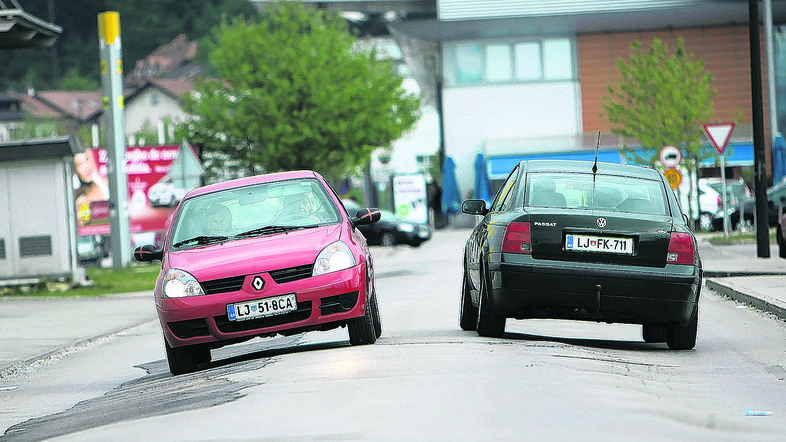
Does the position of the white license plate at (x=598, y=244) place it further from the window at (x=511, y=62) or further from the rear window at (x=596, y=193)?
the window at (x=511, y=62)

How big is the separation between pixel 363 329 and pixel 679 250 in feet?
8.18

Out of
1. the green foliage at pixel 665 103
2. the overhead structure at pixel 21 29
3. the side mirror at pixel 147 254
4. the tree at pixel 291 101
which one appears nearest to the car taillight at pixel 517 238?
the side mirror at pixel 147 254

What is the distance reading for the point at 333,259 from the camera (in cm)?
1118

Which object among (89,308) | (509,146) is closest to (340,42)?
(509,146)

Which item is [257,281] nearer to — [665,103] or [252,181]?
[252,181]

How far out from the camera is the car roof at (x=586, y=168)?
12.1 meters

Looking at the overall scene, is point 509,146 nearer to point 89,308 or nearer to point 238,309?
point 89,308

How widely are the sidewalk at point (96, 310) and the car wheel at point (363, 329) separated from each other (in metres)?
3.64

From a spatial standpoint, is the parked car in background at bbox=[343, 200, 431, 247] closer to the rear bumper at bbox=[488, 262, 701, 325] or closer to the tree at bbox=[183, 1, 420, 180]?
the tree at bbox=[183, 1, 420, 180]

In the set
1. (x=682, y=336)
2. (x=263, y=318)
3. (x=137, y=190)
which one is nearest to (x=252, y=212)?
(x=263, y=318)

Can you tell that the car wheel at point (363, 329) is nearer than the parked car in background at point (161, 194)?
Yes

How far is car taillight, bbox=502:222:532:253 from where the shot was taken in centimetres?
1121

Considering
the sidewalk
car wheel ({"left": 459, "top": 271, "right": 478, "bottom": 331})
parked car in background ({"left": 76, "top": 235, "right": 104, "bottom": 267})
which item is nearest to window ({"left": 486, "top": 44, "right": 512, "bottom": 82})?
parked car in background ({"left": 76, "top": 235, "right": 104, "bottom": 267})

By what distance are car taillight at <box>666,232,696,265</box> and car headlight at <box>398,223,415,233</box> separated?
3434cm
